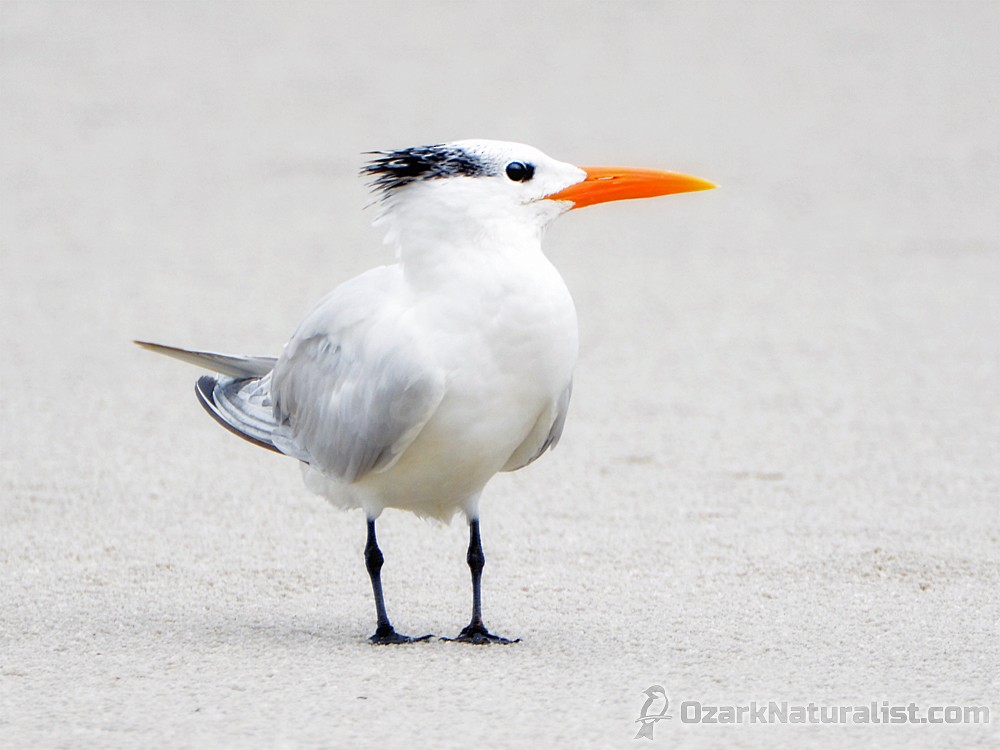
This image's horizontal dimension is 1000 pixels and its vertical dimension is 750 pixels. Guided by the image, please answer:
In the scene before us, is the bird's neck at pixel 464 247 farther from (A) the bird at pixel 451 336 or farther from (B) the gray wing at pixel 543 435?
(B) the gray wing at pixel 543 435

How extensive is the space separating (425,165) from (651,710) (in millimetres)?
1377

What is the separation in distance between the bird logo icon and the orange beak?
1.17 meters

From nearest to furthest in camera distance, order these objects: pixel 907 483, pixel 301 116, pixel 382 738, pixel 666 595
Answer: pixel 382 738 < pixel 666 595 < pixel 907 483 < pixel 301 116

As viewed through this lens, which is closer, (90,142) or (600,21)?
(90,142)

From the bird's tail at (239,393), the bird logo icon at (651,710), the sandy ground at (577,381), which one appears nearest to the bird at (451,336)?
the bird's tail at (239,393)

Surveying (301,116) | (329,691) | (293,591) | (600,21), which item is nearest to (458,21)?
(600,21)

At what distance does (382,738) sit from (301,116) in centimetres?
943

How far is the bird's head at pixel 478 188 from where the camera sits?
365 centimetres

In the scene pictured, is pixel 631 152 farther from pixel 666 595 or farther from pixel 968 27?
pixel 666 595

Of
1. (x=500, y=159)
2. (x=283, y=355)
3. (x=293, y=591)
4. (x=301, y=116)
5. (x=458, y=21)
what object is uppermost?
(x=458, y=21)

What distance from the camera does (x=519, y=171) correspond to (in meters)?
3.67

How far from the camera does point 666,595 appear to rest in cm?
442

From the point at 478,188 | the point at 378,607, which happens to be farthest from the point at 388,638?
the point at 478,188

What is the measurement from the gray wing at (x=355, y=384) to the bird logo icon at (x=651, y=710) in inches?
31.8
